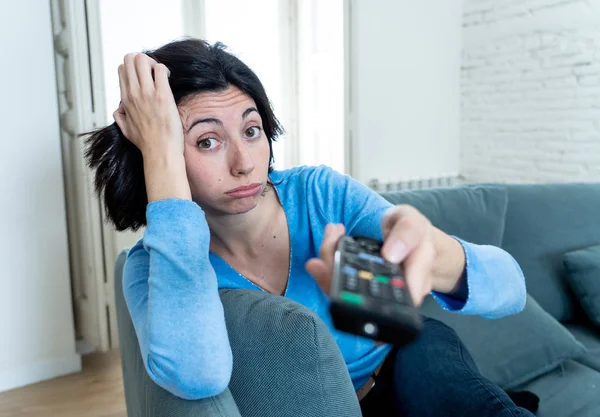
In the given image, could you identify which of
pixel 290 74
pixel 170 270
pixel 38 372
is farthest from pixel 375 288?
pixel 290 74

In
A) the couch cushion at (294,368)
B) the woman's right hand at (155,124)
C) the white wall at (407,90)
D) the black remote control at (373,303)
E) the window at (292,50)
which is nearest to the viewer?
the black remote control at (373,303)

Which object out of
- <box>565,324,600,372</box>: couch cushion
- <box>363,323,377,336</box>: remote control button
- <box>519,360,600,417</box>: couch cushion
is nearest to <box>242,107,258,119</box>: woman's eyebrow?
<box>363,323,377,336</box>: remote control button

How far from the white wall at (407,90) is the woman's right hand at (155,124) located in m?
1.92

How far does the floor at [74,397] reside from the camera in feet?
5.58

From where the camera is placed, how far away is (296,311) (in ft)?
1.96

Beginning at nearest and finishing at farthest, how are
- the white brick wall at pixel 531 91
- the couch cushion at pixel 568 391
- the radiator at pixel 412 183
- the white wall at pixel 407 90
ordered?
the couch cushion at pixel 568 391 < the white brick wall at pixel 531 91 < the white wall at pixel 407 90 < the radiator at pixel 412 183

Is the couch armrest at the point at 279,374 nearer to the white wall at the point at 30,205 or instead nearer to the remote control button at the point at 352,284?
the remote control button at the point at 352,284

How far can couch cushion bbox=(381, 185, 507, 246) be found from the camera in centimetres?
131

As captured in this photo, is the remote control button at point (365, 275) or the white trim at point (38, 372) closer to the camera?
the remote control button at point (365, 275)

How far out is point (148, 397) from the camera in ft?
2.26

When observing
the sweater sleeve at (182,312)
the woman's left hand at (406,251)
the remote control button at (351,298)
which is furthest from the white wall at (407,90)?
the remote control button at (351,298)

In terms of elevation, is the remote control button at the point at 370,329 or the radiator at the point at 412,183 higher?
the remote control button at the point at 370,329

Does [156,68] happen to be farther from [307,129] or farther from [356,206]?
[307,129]

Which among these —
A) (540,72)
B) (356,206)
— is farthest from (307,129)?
(356,206)
